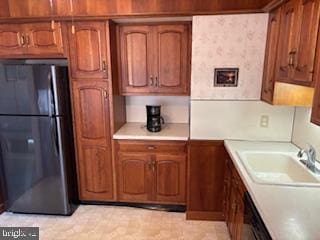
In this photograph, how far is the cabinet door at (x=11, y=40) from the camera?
8.14ft

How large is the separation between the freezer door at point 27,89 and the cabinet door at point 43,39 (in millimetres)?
259

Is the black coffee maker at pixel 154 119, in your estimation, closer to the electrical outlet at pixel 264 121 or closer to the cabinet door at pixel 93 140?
the cabinet door at pixel 93 140

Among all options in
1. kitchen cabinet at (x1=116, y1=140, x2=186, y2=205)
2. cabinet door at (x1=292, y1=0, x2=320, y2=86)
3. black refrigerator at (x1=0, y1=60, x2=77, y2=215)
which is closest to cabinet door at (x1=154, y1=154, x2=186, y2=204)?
kitchen cabinet at (x1=116, y1=140, x2=186, y2=205)

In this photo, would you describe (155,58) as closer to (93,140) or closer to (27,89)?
(93,140)

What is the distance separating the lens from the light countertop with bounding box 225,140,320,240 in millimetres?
1055

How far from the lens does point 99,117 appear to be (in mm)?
2609

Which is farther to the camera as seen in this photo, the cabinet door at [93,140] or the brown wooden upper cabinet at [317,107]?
the cabinet door at [93,140]

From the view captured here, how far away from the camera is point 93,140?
267 centimetres

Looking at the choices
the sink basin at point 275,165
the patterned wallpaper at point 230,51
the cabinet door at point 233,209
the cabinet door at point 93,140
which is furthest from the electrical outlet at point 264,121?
the cabinet door at point 93,140

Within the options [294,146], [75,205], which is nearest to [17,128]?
[75,205]

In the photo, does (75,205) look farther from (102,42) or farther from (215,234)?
(102,42)

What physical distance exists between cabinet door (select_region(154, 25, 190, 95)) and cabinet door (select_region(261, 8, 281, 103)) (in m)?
0.83

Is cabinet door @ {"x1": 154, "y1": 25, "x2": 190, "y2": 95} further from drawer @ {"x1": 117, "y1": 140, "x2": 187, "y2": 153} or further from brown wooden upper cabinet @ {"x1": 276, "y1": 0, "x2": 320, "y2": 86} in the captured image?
brown wooden upper cabinet @ {"x1": 276, "y1": 0, "x2": 320, "y2": 86}

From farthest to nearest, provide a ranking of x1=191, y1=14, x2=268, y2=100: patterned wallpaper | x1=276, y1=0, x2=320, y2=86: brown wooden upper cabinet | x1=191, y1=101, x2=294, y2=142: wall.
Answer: x1=191, y1=101, x2=294, y2=142: wall < x1=191, y1=14, x2=268, y2=100: patterned wallpaper < x1=276, y1=0, x2=320, y2=86: brown wooden upper cabinet
